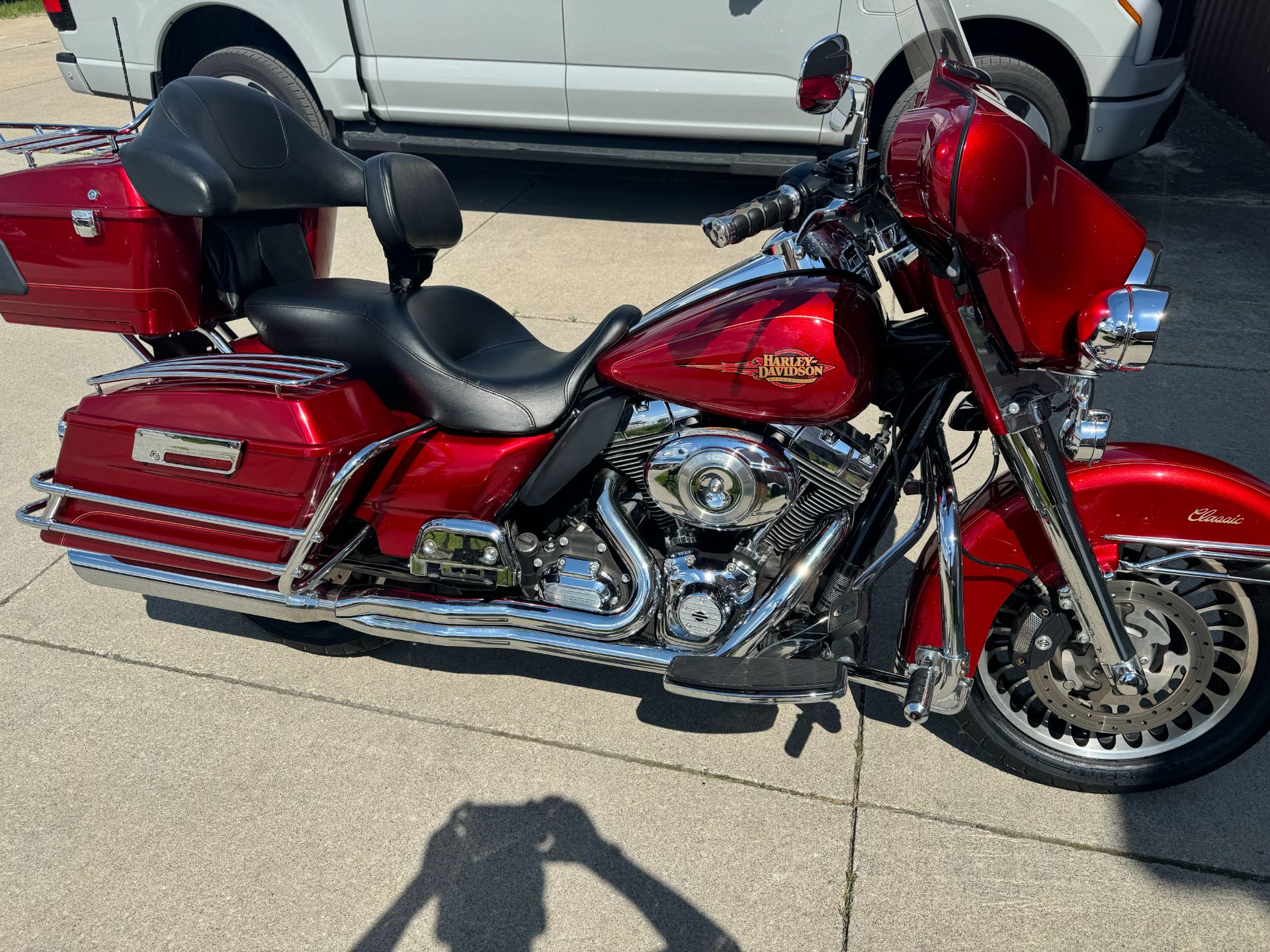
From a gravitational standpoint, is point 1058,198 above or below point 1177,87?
above

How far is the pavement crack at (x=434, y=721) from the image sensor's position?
7.94 ft

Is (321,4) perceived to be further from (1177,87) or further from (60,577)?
(1177,87)

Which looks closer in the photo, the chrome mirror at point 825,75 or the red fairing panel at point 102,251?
the chrome mirror at point 825,75

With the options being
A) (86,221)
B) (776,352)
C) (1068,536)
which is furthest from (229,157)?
(1068,536)

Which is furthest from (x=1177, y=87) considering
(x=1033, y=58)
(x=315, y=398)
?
(x=315, y=398)

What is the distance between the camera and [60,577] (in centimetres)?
317

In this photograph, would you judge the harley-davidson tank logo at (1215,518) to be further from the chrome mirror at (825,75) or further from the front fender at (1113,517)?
the chrome mirror at (825,75)

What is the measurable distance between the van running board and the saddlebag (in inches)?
127

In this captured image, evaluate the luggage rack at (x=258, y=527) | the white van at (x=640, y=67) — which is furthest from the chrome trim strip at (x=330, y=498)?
the white van at (x=640, y=67)

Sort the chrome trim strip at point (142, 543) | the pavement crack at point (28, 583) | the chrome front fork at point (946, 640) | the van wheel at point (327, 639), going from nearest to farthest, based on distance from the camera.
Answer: the chrome front fork at point (946, 640)
the chrome trim strip at point (142, 543)
the van wheel at point (327, 639)
the pavement crack at point (28, 583)

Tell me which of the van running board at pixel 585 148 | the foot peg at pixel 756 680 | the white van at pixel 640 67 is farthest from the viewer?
the van running board at pixel 585 148

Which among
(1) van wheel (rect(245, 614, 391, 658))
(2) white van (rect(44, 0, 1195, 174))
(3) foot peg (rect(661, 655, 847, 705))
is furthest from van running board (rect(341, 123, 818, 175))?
(3) foot peg (rect(661, 655, 847, 705))

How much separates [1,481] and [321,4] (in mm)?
3152

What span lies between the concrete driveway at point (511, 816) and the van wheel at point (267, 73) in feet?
A: 11.0
